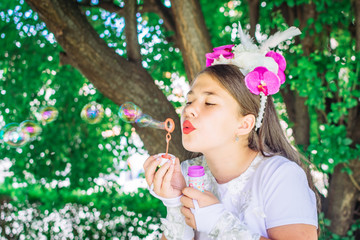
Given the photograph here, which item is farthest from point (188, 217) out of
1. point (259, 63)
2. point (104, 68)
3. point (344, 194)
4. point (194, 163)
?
point (344, 194)

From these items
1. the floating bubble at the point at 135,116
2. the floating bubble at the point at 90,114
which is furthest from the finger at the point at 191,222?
the floating bubble at the point at 90,114

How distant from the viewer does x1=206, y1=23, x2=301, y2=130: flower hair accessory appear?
65.9 inches

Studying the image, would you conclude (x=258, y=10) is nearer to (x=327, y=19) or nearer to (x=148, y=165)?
(x=327, y=19)

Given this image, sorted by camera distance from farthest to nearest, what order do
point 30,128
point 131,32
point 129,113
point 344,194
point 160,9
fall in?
1. point 160,9
2. point 344,194
3. point 131,32
4. point 30,128
5. point 129,113

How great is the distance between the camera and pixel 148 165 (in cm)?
170

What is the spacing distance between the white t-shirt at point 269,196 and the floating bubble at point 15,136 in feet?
5.31

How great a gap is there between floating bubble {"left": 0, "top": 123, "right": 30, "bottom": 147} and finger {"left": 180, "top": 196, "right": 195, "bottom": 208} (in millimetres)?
1628

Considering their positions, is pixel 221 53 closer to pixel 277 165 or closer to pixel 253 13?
pixel 277 165

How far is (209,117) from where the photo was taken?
5.24 ft

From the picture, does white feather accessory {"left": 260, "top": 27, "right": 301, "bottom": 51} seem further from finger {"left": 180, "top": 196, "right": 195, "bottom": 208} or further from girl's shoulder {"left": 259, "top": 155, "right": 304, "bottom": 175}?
finger {"left": 180, "top": 196, "right": 195, "bottom": 208}

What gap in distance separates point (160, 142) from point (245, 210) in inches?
53.6

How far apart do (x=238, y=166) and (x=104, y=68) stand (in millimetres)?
1454

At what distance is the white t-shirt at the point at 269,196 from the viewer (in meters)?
1.44

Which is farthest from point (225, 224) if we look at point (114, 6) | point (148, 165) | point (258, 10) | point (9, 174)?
point (9, 174)
